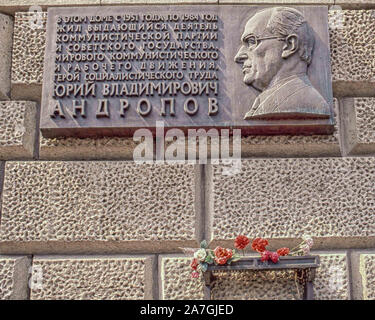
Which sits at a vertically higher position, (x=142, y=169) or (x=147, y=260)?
(x=142, y=169)

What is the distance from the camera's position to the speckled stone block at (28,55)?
319 cm

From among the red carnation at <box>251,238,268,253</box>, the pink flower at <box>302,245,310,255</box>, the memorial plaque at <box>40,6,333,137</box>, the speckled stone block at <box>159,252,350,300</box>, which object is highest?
the memorial plaque at <box>40,6,333,137</box>

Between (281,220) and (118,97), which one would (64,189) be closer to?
(118,97)

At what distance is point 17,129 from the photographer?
3090mm

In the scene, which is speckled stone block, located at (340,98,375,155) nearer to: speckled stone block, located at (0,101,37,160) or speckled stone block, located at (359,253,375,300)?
speckled stone block, located at (359,253,375,300)

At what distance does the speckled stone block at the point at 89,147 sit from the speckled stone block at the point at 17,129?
85mm

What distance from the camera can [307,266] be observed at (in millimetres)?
2611

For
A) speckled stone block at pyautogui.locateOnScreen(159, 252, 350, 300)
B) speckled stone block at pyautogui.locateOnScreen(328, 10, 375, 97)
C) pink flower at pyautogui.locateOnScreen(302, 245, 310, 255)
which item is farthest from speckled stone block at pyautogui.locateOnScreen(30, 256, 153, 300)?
speckled stone block at pyautogui.locateOnScreen(328, 10, 375, 97)

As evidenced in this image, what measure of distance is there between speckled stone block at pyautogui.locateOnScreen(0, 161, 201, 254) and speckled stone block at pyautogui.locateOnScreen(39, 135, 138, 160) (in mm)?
65

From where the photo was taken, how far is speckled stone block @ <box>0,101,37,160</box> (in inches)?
121

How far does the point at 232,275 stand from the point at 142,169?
29.4 inches

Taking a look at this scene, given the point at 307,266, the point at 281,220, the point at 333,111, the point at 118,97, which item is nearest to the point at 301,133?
the point at 333,111

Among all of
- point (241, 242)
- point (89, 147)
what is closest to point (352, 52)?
point (241, 242)

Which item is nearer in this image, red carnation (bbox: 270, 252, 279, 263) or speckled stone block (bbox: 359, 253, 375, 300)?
red carnation (bbox: 270, 252, 279, 263)
